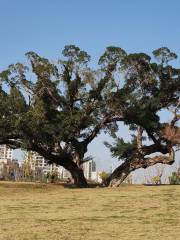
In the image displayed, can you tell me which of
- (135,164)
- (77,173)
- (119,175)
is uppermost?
(135,164)

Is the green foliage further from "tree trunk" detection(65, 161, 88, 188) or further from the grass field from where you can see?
the grass field

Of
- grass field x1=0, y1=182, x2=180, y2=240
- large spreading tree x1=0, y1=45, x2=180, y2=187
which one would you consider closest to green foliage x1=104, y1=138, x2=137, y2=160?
large spreading tree x1=0, y1=45, x2=180, y2=187

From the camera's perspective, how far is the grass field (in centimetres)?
884

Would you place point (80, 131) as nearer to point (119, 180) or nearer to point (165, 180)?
point (119, 180)

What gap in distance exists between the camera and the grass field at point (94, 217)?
8.84 metres

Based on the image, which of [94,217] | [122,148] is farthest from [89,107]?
[94,217]

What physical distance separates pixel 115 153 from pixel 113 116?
215cm

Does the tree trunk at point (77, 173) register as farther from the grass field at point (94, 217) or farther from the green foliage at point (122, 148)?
the grass field at point (94, 217)

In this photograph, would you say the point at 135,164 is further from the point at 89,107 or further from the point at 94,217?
the point at 94,217

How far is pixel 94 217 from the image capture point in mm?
11234

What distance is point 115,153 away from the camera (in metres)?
25.1

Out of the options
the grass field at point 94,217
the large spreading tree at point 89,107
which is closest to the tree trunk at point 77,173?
the large spreading tree at point 89,107

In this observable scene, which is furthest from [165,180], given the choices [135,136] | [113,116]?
[113,116]

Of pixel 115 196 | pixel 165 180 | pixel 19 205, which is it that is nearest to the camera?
pixel 19 205
